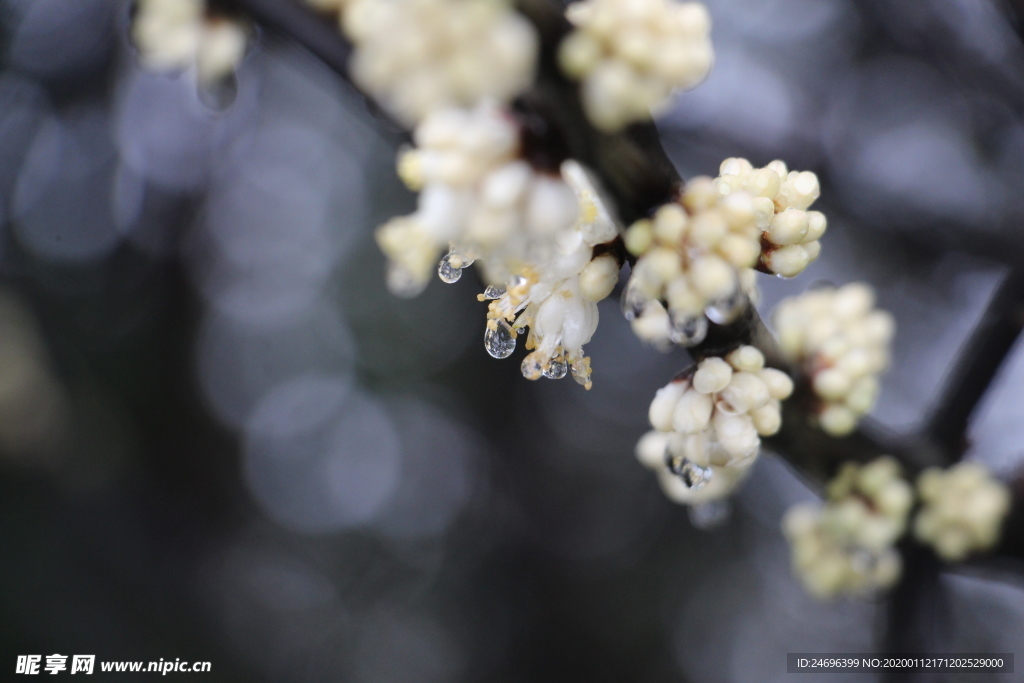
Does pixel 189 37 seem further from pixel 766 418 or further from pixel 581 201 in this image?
pixel 766 418

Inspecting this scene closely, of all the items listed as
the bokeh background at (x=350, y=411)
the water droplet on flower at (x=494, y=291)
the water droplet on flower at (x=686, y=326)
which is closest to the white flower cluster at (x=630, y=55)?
the water droplet on flower at (x=686, y=326)

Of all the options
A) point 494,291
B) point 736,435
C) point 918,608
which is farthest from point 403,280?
point 918,608

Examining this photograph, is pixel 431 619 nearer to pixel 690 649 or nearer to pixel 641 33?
pixel 690 649

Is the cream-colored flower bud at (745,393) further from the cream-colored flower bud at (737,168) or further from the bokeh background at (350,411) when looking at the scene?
the bokeh background at (350,411)

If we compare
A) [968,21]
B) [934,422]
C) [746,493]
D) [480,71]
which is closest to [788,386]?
[480,71]

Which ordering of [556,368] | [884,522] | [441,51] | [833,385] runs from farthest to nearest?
[884,522] → [833,385] → [556,368] → [441,51]
